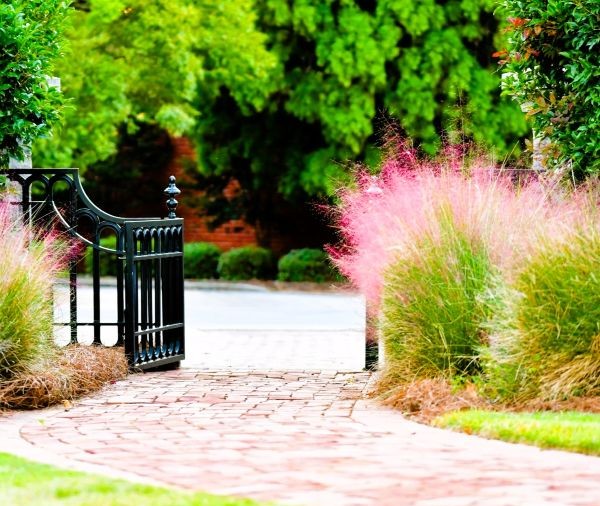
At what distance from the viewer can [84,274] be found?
104 ft

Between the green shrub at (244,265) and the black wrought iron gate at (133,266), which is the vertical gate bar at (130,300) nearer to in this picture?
the black wrought iron gate at (133,266)

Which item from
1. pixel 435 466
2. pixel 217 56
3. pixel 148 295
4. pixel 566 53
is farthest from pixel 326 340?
pixel 217 56

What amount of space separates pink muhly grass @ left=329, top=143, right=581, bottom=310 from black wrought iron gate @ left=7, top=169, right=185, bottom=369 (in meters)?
2.03

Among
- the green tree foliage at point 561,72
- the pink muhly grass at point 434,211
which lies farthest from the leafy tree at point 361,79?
the pink muhly grass at point 434,211

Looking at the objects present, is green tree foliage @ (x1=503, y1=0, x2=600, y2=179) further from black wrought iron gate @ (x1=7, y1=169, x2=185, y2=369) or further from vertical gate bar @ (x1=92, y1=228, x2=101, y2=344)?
vertical gate bar @ (x1=92, y1=228, x2=101, y2=344)

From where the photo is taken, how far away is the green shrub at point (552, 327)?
8484 millimetres

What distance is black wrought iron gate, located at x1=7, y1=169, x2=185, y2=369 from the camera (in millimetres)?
11453

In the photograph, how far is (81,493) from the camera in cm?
593

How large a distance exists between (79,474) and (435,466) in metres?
1.76

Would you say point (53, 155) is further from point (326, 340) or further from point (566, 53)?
point (566, 53)

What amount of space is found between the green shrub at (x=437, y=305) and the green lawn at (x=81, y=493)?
352 cm

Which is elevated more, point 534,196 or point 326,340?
point 534,196

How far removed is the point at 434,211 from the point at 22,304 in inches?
118

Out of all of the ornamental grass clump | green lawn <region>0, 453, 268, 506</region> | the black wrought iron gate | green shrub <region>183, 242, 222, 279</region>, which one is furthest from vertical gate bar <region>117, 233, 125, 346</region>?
green shrub <region>183, 242, 222, 279</region>
